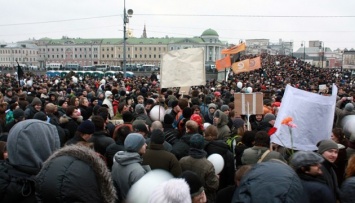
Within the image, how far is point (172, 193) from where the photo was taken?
8.36ft

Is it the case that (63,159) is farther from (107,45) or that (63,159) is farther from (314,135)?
(107,45)

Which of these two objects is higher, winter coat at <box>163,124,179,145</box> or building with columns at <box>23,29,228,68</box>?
building with columns at <box>23,29,228,68</box>

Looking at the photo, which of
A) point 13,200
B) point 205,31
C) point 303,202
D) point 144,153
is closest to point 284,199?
point 303,202

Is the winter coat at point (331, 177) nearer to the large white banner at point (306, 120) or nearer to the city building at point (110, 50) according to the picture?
the large white banner at point (306, 120)

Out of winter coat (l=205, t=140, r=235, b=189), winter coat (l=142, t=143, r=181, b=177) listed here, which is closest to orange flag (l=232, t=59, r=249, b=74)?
winter coat (l=205, t=140, r=235, b=189)

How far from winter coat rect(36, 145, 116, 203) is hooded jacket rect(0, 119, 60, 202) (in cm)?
34

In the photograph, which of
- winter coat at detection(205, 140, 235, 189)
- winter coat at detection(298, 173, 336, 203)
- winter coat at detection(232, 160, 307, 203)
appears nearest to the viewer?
winter coat at detection(232, 160, 307, 203)

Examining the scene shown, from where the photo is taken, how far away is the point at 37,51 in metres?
149

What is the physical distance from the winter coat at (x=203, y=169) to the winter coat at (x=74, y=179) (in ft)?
7.45

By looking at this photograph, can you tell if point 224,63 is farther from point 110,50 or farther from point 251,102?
point 110,50

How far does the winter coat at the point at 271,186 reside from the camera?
225 centimetres

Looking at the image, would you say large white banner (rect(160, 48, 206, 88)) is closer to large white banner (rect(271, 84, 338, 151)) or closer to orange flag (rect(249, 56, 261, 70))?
large white banner (rect(271, 84, 338, 151))

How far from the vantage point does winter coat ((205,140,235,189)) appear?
18.2 feet

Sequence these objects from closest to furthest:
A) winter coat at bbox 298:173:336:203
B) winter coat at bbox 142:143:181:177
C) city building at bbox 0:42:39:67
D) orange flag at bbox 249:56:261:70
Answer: winter coat at bbox 298:173:336:203, winter coat at bbox 142:143:181:177, orange flag at bbox 249:56:261:70, city building at bbox 0:42:39:67
